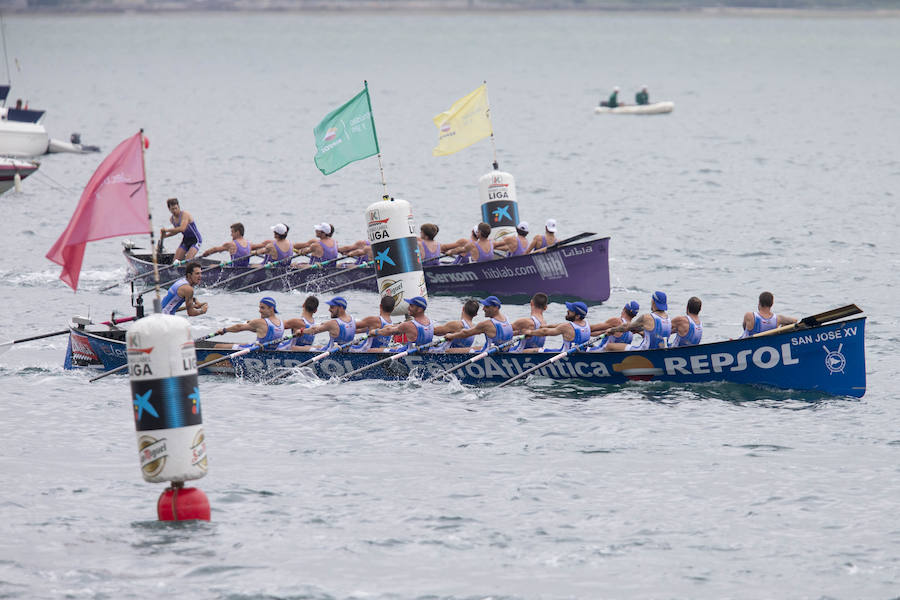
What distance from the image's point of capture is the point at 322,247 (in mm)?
35344

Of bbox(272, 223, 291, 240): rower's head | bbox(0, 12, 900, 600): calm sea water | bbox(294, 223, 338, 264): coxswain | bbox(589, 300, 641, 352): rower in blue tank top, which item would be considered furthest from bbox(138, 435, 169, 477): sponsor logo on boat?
bbox(272, 223, 291, 240): rower's head

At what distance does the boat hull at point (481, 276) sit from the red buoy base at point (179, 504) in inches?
659

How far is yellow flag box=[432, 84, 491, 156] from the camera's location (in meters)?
35.2

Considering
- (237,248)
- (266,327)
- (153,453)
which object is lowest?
(153,453)

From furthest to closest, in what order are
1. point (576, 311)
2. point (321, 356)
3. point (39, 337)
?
point (39, 337) < point (321, 356) < point (576, 311)

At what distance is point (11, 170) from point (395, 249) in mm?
32737

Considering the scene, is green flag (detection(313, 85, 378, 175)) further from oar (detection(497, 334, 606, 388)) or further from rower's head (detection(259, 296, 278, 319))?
oar (detection(497, 334, 606, 388))

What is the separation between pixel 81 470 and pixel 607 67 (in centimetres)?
14061

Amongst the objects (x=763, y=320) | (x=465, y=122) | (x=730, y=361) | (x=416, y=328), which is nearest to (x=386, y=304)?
(x=416, y=328)

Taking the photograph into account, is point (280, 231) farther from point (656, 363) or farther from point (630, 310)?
point (656, 363)

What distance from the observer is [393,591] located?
16.8 metres

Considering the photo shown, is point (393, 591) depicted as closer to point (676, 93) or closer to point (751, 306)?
point (751, 306)

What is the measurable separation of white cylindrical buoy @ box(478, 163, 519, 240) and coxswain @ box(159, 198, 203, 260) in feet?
26.6

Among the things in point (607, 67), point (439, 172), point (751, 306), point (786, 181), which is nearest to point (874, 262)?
point (751, 306)
